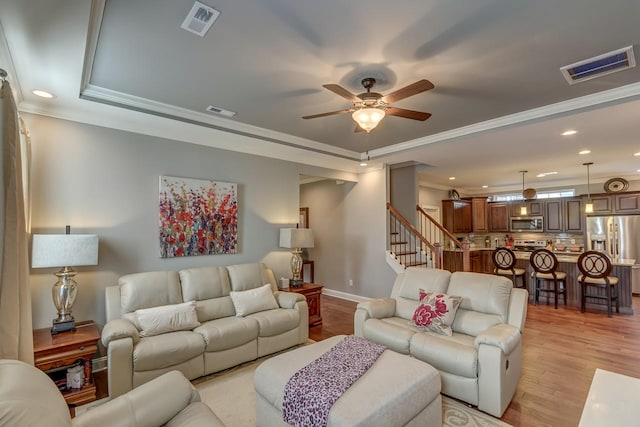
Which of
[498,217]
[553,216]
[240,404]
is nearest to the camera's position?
[240,404]

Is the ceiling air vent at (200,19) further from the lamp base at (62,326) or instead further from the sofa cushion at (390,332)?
the sofa cushion at (390,332)

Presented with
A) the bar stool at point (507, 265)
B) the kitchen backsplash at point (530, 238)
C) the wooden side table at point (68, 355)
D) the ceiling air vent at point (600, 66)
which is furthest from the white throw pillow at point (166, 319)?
the kitchen backsplash at point (530, 238)

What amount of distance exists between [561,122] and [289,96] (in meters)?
3.17

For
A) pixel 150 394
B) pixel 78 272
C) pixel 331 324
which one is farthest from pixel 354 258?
pixel 150 394

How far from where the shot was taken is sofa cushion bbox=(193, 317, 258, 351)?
9.68 feet

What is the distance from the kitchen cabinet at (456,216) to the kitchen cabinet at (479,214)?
21 cm

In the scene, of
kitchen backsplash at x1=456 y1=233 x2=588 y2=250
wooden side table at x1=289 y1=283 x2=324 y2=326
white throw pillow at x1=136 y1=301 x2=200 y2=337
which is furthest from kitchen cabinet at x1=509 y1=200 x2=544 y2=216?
white throw pillow at x1=136 y1=301 x2=200 y2=337

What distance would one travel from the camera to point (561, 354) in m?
3.53

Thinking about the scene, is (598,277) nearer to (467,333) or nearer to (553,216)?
(553,216)

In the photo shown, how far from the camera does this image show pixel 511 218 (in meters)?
8.66

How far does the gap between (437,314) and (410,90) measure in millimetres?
2132

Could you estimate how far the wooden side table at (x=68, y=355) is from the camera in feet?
7.88

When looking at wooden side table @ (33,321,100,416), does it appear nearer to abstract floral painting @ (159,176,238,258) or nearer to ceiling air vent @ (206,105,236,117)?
abstract floral painting @ (159,176,238,258)

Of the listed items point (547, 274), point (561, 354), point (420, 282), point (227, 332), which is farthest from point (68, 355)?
point (547, 274)
